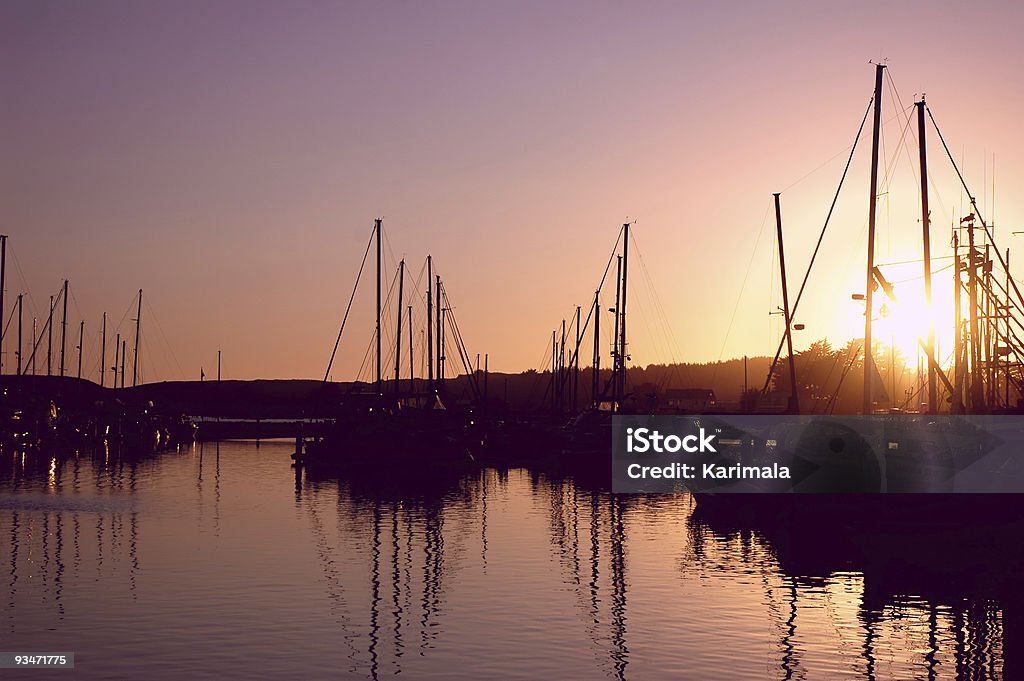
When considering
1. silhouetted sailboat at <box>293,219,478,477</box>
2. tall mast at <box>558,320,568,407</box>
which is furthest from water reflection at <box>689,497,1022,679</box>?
tall mast at <box>558,320,568,407</box>

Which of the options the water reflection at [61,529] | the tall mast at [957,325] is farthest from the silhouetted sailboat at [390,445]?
the tall mast at [957,325]

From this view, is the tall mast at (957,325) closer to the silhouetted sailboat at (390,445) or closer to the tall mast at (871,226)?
the tall mast at (871,226)

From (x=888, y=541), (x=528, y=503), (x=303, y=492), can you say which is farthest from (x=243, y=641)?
(x=303, y=492)

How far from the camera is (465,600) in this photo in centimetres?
3500

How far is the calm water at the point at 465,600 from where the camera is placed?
27000mm

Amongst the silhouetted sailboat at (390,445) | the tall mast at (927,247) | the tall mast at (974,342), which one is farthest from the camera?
the silhouetted sailboat at (390,445)

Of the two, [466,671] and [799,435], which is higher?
[799,435]

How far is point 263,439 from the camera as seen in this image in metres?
178

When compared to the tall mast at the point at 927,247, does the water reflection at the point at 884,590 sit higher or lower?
lower

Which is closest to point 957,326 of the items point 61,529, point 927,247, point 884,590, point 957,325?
point 957,325

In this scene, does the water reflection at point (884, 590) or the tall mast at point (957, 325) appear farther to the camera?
the tall mast at point (957, 325)

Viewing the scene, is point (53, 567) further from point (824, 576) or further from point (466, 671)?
point (824, 576)

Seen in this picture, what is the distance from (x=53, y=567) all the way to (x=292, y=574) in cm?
802

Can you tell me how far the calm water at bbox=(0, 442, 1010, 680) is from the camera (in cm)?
2700
